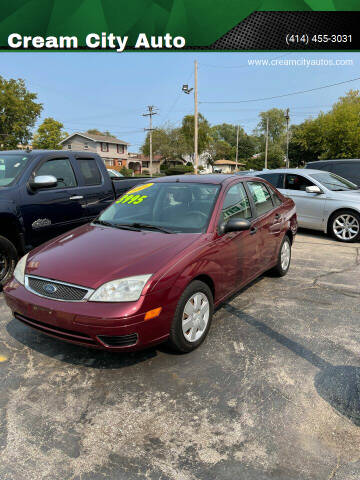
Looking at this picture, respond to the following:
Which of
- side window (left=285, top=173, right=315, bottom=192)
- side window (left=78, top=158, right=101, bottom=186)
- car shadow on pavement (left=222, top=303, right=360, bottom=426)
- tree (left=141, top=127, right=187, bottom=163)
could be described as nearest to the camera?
car shadow on pavement (left=222, top=303, right=360, bottom=426)

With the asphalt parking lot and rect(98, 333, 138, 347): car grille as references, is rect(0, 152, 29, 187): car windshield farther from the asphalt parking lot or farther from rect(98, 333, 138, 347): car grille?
rect(98, 333, 138, 347): car grille

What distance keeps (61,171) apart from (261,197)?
121 inches

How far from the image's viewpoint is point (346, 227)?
26.6 feet

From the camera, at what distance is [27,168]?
497cm

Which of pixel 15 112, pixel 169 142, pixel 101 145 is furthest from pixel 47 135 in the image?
pixel 169 142

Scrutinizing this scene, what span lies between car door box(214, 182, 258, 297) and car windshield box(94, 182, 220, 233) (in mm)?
205

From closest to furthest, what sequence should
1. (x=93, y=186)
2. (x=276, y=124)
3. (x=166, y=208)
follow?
(x=166, y=208), (x=93, y=186), (x=276, y=124)

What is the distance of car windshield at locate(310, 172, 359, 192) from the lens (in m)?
8.46

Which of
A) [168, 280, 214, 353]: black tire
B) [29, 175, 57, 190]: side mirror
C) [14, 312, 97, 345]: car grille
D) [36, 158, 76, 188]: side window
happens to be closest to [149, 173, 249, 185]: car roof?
[168, 280, 214, 353]: black tire

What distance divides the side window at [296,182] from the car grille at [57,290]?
7270mm

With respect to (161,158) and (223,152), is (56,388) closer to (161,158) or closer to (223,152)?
(161,158)

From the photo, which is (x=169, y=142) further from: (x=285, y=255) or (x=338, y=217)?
(x=285, y=255)

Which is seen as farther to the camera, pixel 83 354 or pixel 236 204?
pixel 236 204

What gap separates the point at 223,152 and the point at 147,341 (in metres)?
99.1
